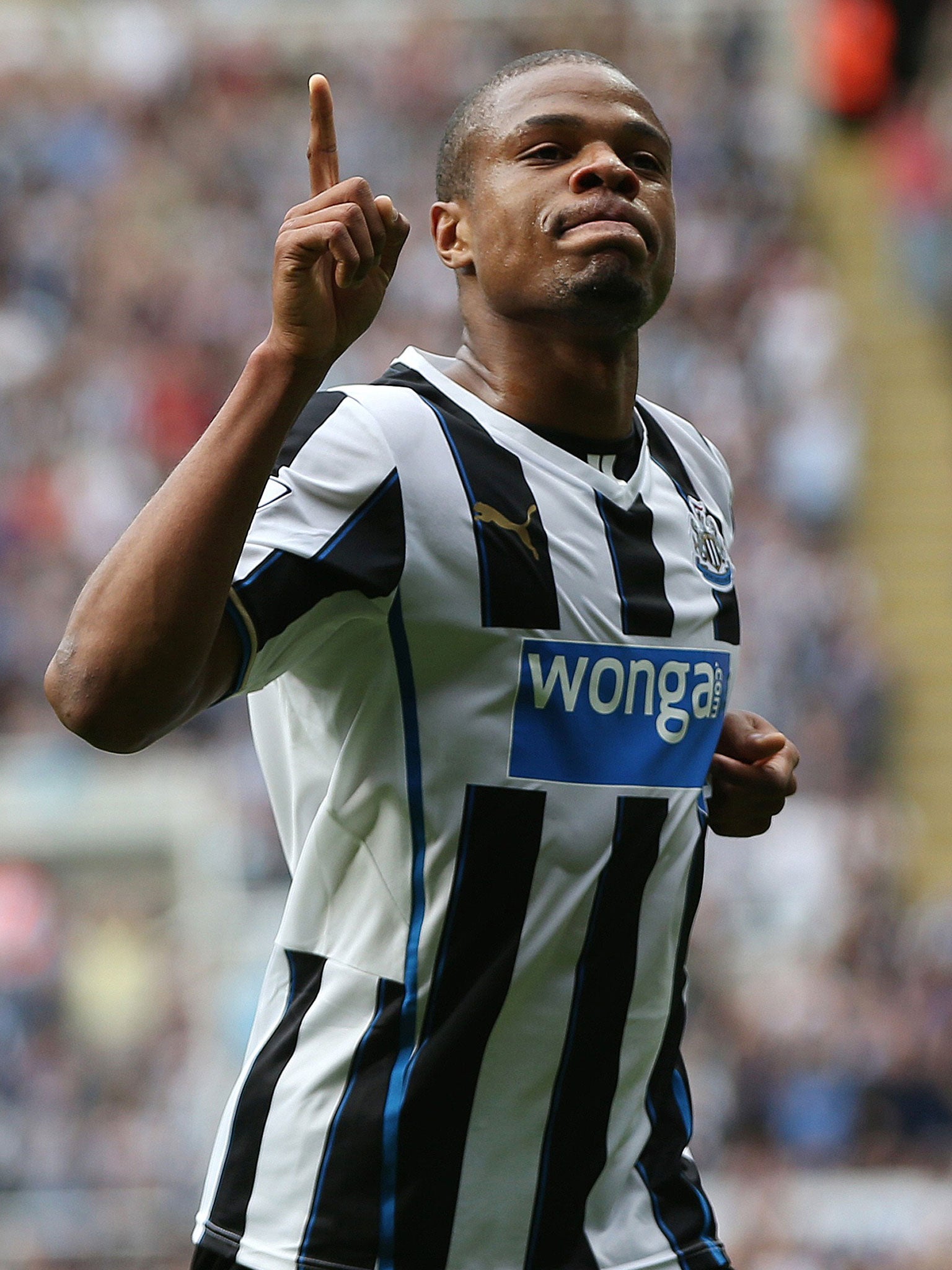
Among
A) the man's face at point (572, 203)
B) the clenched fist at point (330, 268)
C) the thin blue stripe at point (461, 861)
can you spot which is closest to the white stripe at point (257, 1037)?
the thin blue stripe at point (461, 861)

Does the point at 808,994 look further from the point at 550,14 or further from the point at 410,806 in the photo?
the point at 550,14

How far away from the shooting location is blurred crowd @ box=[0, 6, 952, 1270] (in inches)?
324

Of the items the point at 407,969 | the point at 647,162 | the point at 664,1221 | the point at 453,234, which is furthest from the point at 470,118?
the point at 664,1221

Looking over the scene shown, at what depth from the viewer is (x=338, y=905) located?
2.52 m

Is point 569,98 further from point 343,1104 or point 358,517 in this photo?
point 343,1104

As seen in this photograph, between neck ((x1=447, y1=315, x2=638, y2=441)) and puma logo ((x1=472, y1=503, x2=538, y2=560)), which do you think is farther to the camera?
neck ((x1=447, y1=315, x2=638, y2=441))

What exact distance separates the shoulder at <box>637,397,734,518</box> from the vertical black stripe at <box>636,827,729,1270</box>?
621mm

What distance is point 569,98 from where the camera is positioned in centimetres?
271

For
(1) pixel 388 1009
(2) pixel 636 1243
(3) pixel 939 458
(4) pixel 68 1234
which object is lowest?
(4) pixel 68 1234

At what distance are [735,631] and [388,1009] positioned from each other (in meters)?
0.79

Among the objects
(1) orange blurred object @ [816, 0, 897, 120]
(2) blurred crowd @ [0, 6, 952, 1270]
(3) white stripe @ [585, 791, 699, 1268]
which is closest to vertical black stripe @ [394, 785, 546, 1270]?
(3) white stripe @ [585, 791, 699, 1268]

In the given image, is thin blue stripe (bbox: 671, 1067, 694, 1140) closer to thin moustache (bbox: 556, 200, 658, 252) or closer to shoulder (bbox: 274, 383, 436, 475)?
shoulder (bbox: 274, 383, 436, 475)

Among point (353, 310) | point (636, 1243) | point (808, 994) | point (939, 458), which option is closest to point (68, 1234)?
point (808, 994)

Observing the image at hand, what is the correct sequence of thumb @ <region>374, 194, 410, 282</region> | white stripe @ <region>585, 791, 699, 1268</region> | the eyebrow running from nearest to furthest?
thumb @ <region>374, 194, 410, 282</region>
white stripe @ <region>585, 791, 699, 1268</region>
the eyebrow
